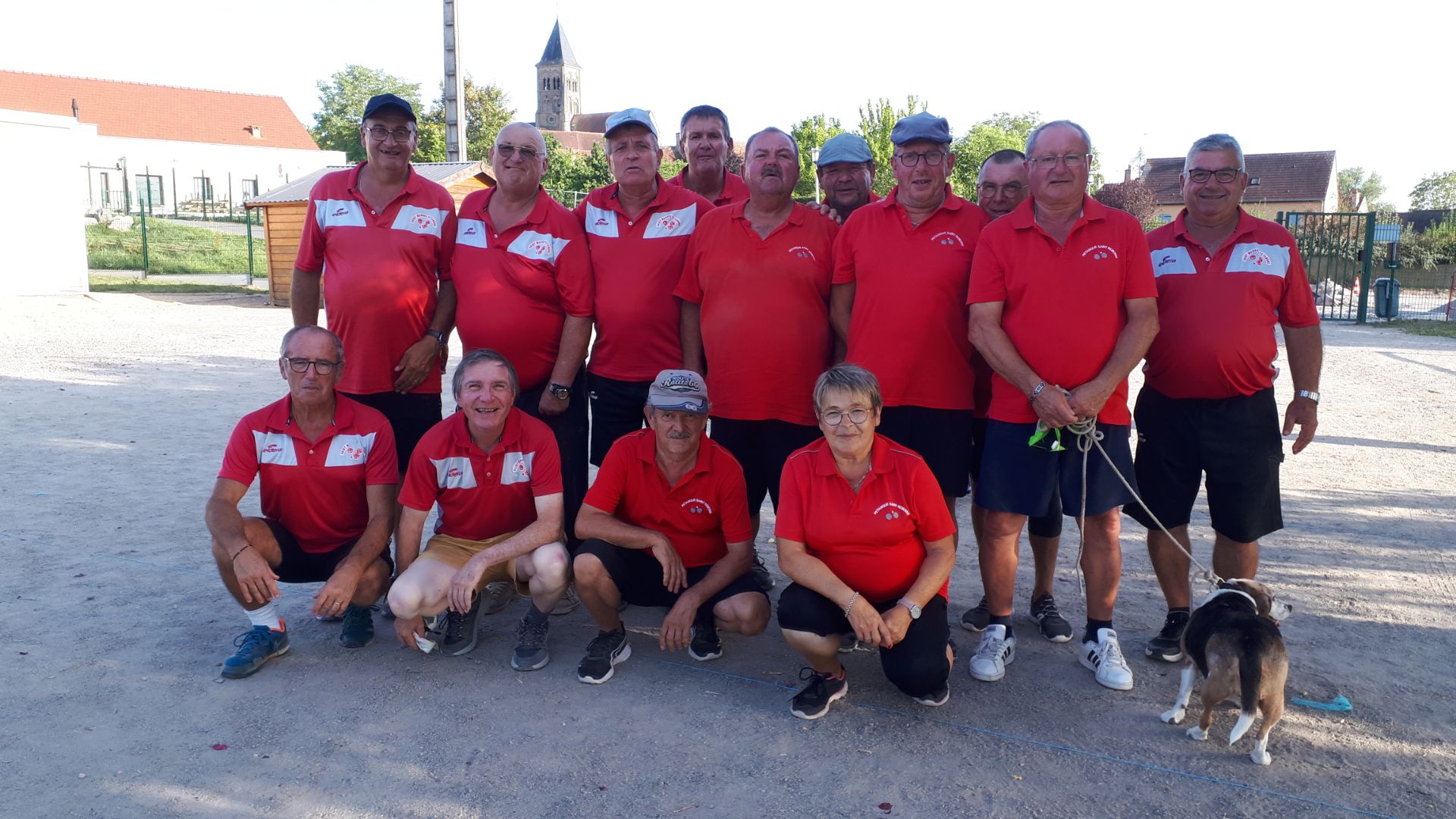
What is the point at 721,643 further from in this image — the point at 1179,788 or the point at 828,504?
the point at 1179,788

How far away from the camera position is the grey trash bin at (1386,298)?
68.6 ft

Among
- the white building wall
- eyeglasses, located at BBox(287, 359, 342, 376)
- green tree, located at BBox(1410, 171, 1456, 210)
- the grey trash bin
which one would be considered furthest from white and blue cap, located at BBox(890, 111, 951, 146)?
green tree, located at BBox(1410, 171, 1456, 210)

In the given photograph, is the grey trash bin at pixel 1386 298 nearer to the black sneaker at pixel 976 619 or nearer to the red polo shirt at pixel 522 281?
the black sneaker at pixel 976 619

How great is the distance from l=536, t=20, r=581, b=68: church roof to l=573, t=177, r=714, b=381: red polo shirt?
99560mm

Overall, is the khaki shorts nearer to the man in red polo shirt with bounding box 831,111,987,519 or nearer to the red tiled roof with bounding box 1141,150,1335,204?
the man in red polo shirt with bounding box 831,111,987,519

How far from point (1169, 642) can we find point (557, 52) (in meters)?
102

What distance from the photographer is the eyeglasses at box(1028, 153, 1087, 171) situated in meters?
3.72

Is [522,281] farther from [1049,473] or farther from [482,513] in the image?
[1049,473]

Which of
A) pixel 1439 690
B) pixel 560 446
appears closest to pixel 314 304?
pixel 560 446

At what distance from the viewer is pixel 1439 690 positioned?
3611mm

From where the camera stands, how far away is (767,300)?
13.6 feet

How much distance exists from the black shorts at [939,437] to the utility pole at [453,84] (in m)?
16.9

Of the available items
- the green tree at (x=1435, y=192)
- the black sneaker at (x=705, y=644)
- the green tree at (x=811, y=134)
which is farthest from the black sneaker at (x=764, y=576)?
the green tree at (x=1435, y=192)

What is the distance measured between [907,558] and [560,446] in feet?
6.01
